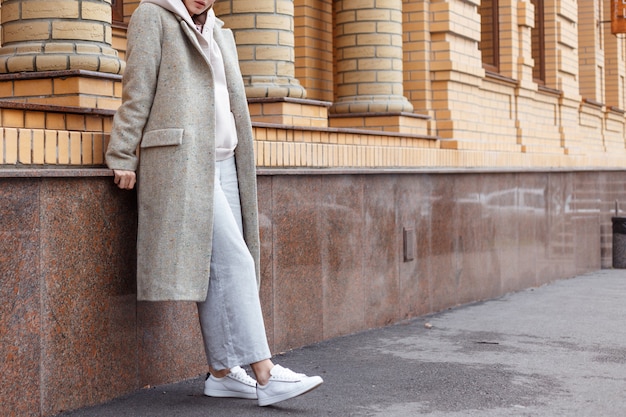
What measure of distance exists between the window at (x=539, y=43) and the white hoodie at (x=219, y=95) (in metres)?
9.30

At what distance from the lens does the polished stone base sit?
4.31 meters

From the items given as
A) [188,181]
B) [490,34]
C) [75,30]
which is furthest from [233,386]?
[490,34]

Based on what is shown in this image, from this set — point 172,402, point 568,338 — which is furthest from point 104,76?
point 568,338

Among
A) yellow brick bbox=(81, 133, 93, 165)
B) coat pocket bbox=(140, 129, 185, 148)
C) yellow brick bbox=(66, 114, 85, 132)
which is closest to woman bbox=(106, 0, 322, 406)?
coat pocket bbox=(140, 129, 185, 148)

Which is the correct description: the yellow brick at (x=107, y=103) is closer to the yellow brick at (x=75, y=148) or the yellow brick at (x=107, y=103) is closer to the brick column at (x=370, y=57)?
the yellow brick at (x=75, y=148)

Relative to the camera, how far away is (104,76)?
5.12 meters

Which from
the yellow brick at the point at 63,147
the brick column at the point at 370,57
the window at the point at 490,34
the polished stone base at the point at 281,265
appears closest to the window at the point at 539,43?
the window at the point at 490,34

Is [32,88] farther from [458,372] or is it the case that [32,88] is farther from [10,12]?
[458,372]

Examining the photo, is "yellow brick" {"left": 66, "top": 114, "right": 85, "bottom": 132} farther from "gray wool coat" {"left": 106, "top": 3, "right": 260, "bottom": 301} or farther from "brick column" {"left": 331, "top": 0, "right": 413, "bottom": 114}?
"brick column" {"left": 331, "top": 0, "right": 413, "bottom": 114}

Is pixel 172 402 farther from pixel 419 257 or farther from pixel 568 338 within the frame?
pixel 419 257

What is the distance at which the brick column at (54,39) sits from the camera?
5133 millimetres

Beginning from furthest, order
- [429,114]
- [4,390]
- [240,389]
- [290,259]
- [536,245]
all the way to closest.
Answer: [536,245] → [429,114] → [290,259] → [240,389] → [4,390]

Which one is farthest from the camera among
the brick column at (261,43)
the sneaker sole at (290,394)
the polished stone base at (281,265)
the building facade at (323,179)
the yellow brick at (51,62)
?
the brick column at (261,43)

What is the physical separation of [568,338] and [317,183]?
192 centimetres
